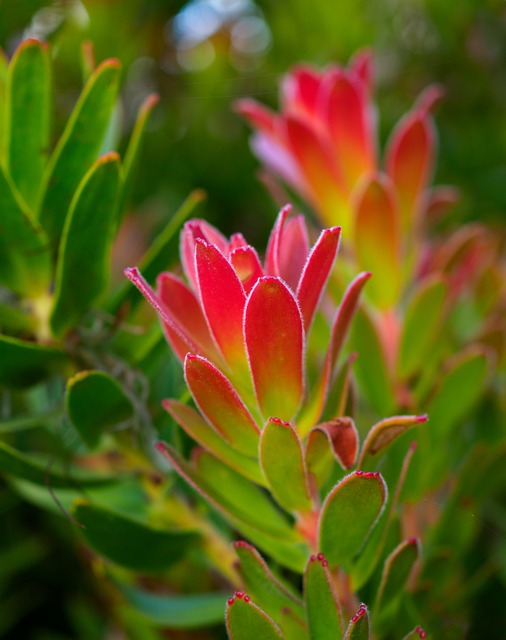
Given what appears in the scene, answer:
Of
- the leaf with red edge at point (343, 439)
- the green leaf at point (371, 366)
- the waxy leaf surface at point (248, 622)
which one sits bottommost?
the green leaf at point (371, 366)

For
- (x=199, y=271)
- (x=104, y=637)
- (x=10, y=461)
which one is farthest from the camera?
(x=104, y=637)

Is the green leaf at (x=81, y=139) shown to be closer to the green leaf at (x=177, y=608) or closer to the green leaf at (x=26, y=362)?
the green leaf at (x=26, y=362)

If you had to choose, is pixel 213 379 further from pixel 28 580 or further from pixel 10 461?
pixel 28 580

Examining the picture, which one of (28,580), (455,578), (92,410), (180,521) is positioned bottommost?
(455,578)

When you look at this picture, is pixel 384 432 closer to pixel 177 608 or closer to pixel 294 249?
pixel 294 249

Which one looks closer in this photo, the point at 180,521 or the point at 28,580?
the point at 180,521

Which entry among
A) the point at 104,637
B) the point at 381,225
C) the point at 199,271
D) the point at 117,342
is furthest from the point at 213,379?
the point at 104,637

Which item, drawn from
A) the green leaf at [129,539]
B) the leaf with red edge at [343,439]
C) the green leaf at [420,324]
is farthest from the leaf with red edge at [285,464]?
the green leaf at [420,324]
